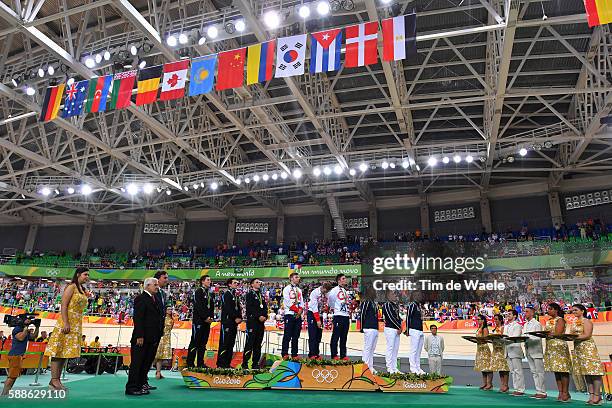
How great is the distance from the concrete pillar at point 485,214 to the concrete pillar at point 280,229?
14.3 metres

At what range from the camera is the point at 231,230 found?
→ 33500 mm

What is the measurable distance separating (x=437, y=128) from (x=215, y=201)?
17093mm

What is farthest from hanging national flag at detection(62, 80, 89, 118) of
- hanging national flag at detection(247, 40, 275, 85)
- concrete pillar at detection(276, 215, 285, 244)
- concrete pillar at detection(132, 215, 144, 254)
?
concrete pillar at detection(132, 215, 144, 254)

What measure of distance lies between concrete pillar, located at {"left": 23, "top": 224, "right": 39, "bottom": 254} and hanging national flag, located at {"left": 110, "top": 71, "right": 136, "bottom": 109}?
28.9 m

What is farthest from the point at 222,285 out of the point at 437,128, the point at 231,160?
the point at 437,128

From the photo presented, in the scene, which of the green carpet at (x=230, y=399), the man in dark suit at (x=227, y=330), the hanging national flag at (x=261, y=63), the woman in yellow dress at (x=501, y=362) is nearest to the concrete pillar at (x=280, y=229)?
the hanging national flag at (x=261, y=63)

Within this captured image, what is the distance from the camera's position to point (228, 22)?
11.6 metres

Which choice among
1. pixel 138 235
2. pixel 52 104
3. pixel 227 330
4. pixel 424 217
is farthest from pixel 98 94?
pixel 138 235

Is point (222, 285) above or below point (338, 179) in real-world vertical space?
below

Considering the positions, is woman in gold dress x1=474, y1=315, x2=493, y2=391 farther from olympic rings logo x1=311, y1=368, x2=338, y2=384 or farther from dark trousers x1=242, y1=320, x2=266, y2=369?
dark trousers x1=242, y1=320, x2=266, y2=369

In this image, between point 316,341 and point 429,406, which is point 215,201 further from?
point 429,406

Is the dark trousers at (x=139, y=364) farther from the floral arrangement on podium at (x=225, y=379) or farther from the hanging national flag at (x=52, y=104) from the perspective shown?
the hanging national flag at (x=52, y=104)

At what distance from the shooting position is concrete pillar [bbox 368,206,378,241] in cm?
3034

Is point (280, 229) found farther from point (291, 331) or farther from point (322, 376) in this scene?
point (322, 376)
